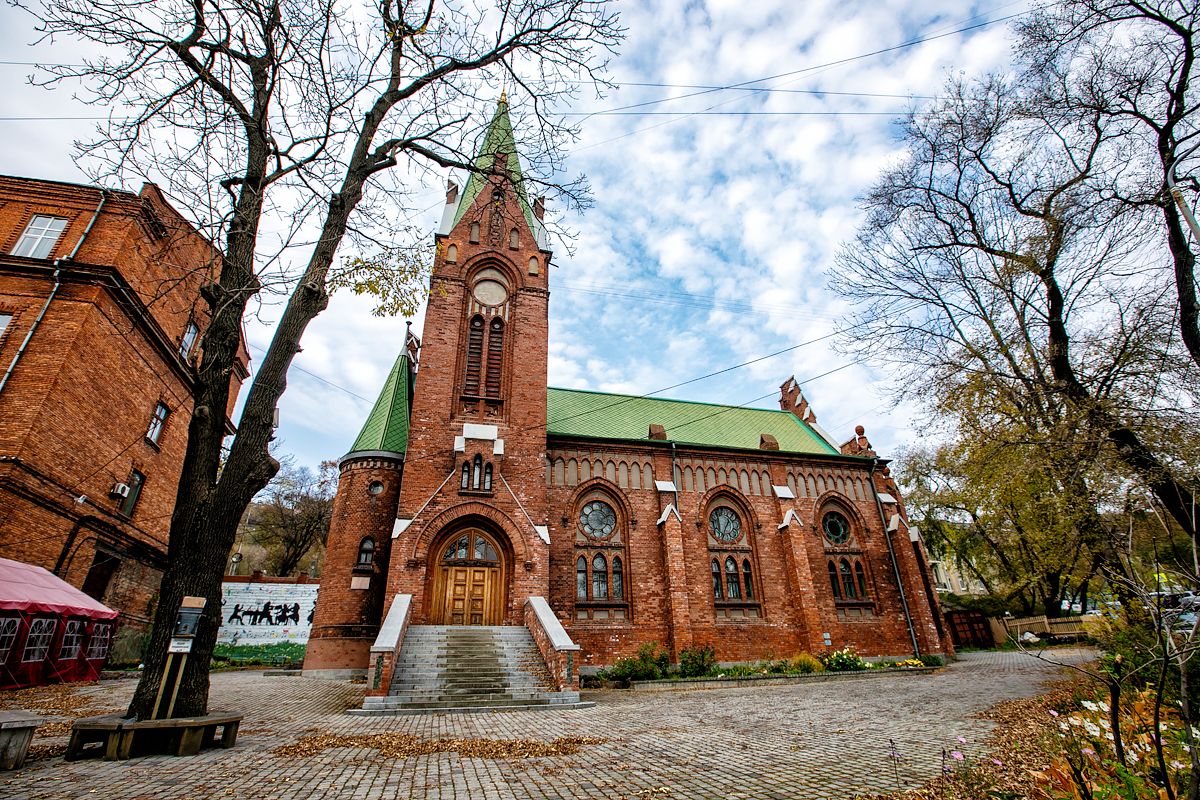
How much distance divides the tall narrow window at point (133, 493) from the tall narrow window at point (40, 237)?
24.4 feet

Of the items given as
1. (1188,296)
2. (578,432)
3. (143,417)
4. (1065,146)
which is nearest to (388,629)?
(578,432)

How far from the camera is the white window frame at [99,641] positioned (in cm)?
1490

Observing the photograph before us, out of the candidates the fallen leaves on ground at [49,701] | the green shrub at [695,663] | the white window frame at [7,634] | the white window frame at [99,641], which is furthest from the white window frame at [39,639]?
the green shrub at [695,663]

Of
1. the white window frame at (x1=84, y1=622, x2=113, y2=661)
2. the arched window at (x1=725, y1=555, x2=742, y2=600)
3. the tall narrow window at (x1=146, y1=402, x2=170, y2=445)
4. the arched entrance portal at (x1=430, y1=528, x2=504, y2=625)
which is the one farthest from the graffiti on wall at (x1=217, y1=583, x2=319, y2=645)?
the arched window at (x1=725, y1=555, x2=742, y2=600)

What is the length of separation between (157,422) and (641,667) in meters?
19.6

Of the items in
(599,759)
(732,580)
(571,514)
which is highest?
(571,514)

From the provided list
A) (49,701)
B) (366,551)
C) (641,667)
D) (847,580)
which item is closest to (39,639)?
(49,701)

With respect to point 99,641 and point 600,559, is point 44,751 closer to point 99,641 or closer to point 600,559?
point 99,641

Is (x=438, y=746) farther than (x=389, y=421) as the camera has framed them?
No

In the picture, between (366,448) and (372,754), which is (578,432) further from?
(372,754)

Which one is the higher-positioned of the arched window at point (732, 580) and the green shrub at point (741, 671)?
the arched window at point (732, 580)

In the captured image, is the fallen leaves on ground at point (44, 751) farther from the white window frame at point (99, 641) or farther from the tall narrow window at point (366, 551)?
the white window frame at point (99, 641)

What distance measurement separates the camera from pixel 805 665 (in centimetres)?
1727

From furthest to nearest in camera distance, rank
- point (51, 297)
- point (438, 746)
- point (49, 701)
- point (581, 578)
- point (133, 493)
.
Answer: point (133, 493) < point (581, 578) < point (51, 297) < point (49, 701) < point (438, 746)
